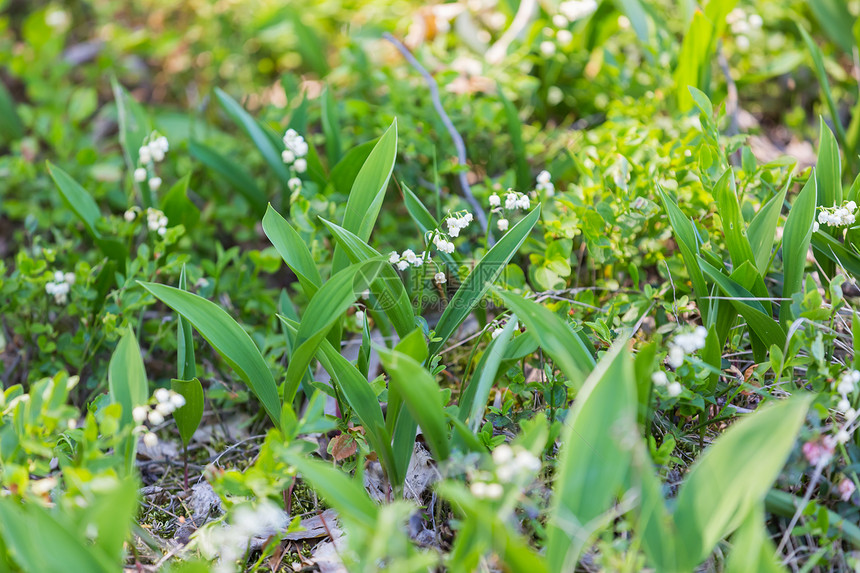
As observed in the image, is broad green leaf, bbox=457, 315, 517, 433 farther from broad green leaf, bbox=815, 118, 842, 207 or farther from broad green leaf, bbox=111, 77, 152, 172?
broad green leaf, bbox=111, 77, 152, 172

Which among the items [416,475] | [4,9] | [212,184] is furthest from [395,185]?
[4,9]

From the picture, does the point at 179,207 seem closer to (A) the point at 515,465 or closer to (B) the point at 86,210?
(B) the point at 86,210

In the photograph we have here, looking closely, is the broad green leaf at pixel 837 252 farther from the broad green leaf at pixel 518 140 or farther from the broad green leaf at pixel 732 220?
the broad green leaf at pixel 518 140

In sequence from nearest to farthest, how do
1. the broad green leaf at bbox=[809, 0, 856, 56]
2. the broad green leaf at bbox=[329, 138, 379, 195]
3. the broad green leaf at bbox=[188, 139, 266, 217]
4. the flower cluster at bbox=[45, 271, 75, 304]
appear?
1. the flower cluster at bbox=[45, 271, 75, 304]
2. the broad green leaf at bbox=[329, 138, 379, 195]
3. the broad green leaf at bbox=[188, 139, 266, 217]
4. the broad green leaf at bbox=[809, 0, 856, 56]

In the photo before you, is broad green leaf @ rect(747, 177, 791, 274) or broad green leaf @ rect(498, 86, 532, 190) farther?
broad green leaf @ rect(498, 86, 532, 190)

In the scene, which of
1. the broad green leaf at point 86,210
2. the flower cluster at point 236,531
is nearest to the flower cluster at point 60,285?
the broad green leaf at point 86,210

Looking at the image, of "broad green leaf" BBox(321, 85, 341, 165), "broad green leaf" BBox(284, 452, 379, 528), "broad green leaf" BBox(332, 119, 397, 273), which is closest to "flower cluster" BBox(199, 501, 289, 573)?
"broad green leaf" BBox(284, 452, 379, 528)

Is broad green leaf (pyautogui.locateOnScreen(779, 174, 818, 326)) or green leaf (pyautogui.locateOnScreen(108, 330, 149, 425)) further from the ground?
broad green leaf (pyautogui.locateOnScreen(779, 174, 818, 326))

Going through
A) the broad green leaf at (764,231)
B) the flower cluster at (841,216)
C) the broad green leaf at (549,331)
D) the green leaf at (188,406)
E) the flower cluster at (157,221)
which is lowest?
the green leaf at (188,406)
